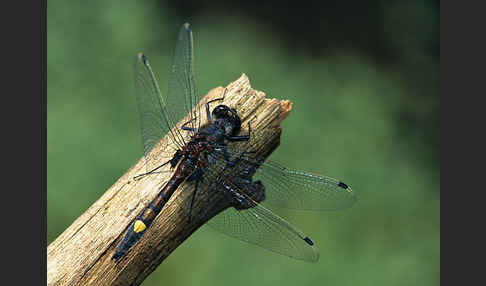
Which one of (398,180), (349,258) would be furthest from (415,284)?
(398,180)

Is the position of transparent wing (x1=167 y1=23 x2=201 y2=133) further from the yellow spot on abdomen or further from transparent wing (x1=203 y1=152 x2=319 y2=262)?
the yellow spot on abdomen

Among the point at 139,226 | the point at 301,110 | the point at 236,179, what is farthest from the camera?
the point at 301,110

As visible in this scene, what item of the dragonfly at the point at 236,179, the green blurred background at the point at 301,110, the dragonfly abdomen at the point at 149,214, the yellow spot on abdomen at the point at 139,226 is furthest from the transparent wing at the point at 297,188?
the green blurred background at the point at 301,110

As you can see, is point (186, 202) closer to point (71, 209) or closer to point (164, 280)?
point (164, 280)

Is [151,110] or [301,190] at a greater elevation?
[151,110]

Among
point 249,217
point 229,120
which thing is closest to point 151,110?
point 229,120

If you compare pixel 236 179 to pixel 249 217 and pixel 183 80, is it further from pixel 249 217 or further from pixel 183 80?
pixel 183 80

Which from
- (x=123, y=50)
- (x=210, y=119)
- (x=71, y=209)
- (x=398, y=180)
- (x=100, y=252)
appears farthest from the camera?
(x=123, y=50)
